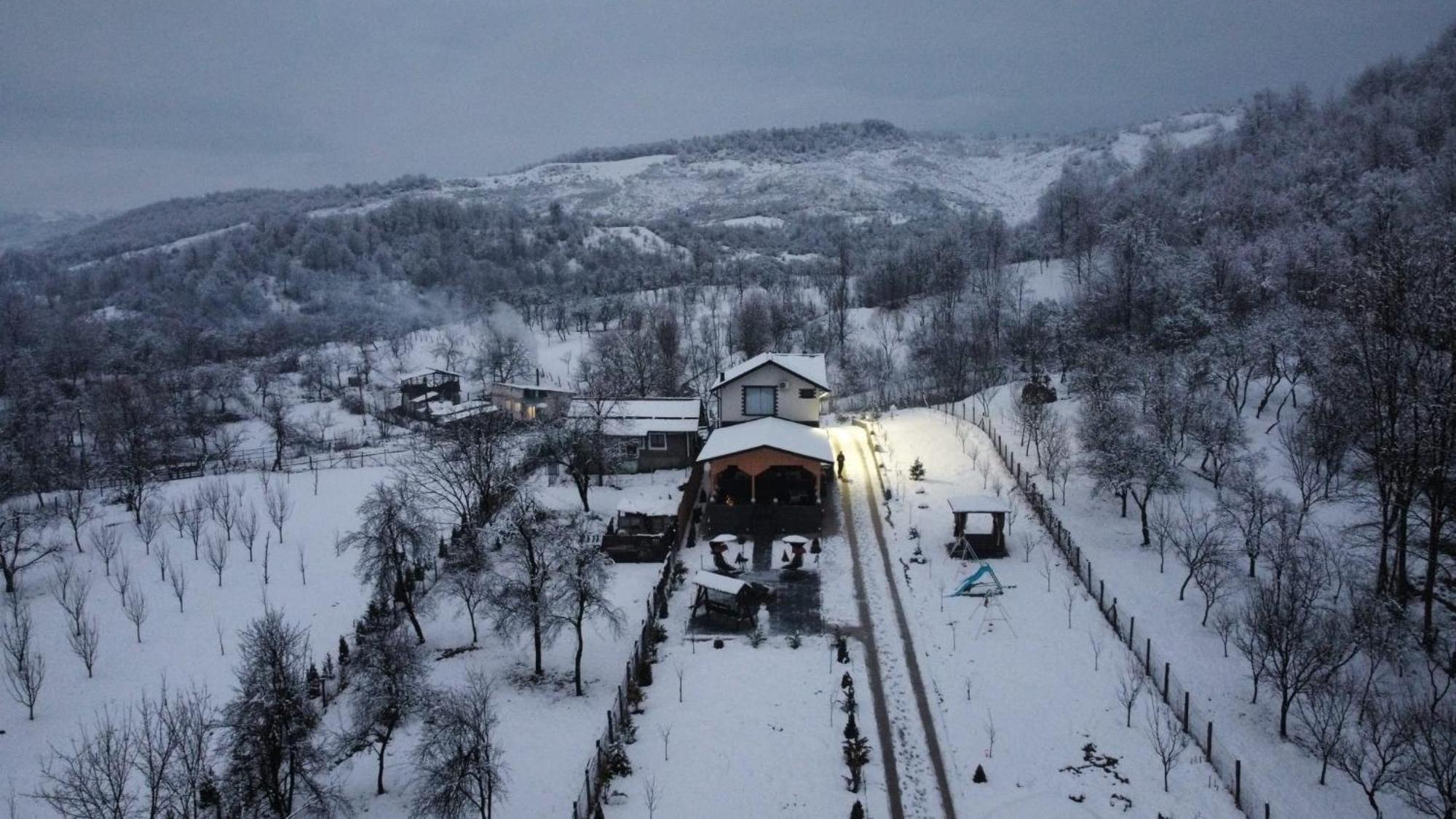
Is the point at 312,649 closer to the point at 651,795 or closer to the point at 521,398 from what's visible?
the point at 651,795

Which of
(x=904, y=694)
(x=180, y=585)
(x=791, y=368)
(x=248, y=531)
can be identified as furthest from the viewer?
(x=791, y=368)

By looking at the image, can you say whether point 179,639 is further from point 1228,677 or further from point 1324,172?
point 1324,172

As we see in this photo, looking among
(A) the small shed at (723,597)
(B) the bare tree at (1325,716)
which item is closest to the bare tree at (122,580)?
(A) the small shed at (723,597)

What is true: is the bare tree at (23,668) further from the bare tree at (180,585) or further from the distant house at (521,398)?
the distant house at (521,398)

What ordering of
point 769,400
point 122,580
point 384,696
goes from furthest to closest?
point 769,400, point 122,580, point 384,696

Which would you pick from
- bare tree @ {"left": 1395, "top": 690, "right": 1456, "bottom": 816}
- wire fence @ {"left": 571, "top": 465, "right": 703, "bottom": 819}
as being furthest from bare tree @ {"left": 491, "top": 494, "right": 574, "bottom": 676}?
bare tree @ {"left": 1395, "top": 690, "right": 1456, "bottom": 816}

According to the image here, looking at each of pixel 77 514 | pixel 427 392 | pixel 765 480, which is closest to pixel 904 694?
pixel 765 480

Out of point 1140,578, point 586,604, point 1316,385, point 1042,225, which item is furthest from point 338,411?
point 1042,225

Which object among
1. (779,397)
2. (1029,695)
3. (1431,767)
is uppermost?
(779,397)
